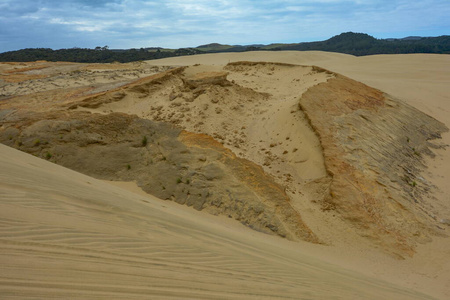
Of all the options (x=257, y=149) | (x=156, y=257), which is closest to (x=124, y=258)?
(x=156, y=257)

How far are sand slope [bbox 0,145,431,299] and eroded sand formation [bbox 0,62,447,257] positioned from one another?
6.20 ft

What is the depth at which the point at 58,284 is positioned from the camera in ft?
6.36

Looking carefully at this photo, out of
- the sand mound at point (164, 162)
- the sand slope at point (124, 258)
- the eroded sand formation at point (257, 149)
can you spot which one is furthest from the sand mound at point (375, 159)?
the sand slope at point (124, 258)

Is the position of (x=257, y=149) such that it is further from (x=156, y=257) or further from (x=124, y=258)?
(x=124, y=258)

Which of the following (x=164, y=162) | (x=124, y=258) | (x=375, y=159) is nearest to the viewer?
(x=124, y=258)

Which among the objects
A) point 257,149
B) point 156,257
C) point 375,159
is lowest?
point 375,159

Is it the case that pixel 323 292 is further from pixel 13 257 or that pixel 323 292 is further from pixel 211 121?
pixel 211 121

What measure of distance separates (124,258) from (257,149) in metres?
6.52

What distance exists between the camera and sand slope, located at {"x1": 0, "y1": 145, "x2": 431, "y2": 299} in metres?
2.05

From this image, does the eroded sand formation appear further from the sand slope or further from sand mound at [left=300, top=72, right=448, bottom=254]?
the sand slope

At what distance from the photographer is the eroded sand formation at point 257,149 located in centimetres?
614

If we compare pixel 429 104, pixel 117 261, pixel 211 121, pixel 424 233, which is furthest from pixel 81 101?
pixel 429 104

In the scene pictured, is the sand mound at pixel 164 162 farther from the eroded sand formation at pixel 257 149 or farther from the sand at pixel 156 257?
the sand at pixel 156 257

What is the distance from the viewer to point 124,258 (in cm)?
248
